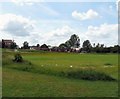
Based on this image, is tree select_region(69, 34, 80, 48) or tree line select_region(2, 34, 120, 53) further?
tree select_region(69, 34, 80, 48)

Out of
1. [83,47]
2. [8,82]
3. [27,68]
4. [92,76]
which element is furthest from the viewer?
[83,47]

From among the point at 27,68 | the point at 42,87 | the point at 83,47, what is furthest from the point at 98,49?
the point at 42,87

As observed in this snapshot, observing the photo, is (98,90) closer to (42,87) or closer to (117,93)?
(117,93)

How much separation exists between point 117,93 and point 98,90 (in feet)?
2.65

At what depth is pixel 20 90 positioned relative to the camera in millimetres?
10641

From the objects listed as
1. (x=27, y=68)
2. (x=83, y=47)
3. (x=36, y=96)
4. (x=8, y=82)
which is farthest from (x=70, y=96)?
(x=83, y=47)

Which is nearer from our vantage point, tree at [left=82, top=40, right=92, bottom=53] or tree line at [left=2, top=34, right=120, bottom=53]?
tree line at [left=2, top=34, right=120, bottom=53]

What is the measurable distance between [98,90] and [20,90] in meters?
3.00

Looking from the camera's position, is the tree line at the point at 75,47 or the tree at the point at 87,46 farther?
the tree at the point at 87,46

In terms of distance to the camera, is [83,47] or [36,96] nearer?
[36,96]

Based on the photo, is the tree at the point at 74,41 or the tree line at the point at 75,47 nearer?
the tree line at the point at 75,47

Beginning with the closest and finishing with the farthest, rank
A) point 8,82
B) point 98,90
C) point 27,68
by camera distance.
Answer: point 98,90, point 8,82, point 27,68

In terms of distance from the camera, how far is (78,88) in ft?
39.0

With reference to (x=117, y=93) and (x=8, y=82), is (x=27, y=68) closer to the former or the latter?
(x=8, y=82)
